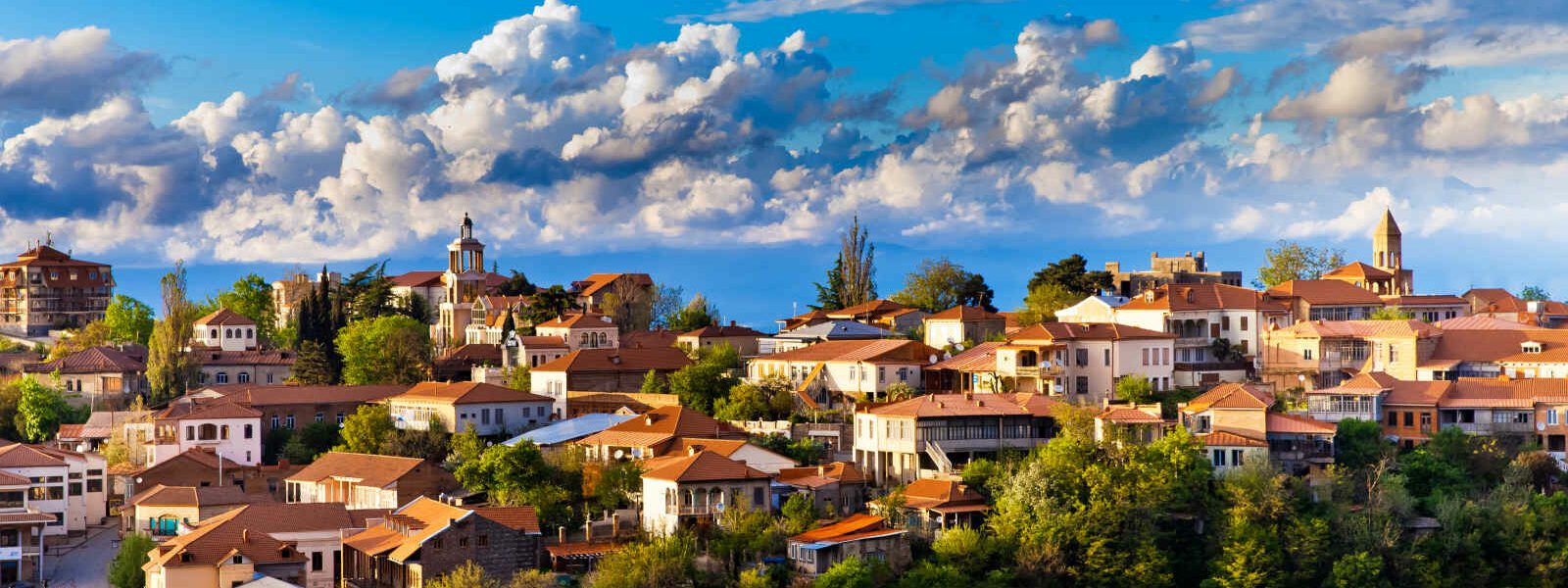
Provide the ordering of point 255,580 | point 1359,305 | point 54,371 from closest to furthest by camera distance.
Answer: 1. point 255,580
2. point 1359,305
3. point 54,371

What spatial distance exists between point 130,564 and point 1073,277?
35.3 m

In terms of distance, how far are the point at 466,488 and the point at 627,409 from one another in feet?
23.2

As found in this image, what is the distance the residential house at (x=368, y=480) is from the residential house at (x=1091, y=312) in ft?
61.9

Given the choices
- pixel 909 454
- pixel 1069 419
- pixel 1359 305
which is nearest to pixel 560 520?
pixel 909 454

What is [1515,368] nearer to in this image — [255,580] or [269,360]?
[255,580]

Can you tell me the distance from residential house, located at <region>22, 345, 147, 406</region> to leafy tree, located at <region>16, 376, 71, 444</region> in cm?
276

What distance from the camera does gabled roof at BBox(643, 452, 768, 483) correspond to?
4459 centimetres

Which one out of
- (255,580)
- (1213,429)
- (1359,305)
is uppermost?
(1359,305)

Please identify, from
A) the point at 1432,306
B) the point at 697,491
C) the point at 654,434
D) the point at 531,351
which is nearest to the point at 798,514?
the point at 697,491

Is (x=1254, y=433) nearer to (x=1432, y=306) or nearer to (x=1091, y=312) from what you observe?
(x=1091, y=312)

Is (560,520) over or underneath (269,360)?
underneath

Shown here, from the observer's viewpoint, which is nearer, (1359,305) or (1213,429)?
(1213,429)

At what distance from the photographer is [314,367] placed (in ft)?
227

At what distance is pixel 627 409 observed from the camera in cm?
5606
